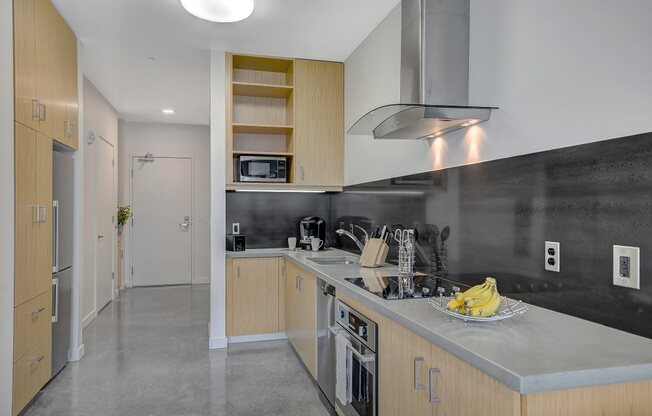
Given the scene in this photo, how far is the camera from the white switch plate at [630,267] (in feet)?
4.07

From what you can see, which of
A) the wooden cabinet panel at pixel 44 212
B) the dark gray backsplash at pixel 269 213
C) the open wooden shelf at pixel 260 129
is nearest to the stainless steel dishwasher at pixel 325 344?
the dark gray backsplash at pixel 269 213

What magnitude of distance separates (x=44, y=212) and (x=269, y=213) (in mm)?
1941

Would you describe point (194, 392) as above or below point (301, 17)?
below

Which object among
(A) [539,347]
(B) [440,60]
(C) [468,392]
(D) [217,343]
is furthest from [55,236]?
(A) [539,347]

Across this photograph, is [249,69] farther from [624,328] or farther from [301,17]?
[624,328]

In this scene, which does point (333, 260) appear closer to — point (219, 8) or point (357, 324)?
point (357, 324)

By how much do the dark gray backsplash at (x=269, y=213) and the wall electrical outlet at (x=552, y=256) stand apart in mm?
2851

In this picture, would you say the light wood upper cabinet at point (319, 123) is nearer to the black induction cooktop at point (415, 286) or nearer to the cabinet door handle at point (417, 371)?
the black induction cooktop at point (415, 286)

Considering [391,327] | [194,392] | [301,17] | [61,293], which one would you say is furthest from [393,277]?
[61,293]

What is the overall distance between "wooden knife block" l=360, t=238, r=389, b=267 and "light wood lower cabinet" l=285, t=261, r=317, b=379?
42cm

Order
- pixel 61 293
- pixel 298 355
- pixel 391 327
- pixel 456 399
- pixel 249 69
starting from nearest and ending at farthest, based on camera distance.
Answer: pixel 456 399 < pixel 391 327 < pixel 61 293 < pixel 298 355 < pixel 249 69

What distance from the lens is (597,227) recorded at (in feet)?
4.52

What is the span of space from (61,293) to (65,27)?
2.01 meters

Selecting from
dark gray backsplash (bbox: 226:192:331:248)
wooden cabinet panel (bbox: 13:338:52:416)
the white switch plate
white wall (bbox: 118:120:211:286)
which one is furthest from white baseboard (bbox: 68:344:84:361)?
the white switch plate
